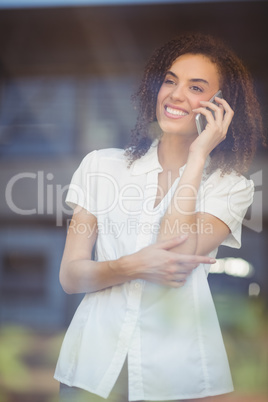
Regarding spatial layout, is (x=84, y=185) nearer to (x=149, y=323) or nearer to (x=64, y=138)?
(x=64, y=138)

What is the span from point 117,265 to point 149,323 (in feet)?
0.85

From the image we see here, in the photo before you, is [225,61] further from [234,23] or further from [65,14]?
[65,14]

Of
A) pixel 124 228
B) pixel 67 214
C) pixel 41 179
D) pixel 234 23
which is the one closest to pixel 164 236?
pixel 124 228

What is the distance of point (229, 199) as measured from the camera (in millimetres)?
2236

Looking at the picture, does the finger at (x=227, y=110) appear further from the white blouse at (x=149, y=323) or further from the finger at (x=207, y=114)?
the white blouse at (x=149, y=323)

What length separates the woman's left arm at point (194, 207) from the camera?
2193mm

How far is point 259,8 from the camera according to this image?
2.41m

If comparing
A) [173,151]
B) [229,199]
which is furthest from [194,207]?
[173,151]

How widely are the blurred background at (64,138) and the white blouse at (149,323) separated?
0.25ft

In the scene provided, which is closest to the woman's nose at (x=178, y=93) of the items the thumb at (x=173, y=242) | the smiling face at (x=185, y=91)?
the smiling face at (x=185, y=91)

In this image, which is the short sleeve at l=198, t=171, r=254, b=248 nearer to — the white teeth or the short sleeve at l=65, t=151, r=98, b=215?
the white teeth

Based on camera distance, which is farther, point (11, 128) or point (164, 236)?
point (11, 128)

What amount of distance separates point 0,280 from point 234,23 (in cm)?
147

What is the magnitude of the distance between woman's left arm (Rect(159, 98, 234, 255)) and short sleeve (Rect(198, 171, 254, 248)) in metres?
0.03
